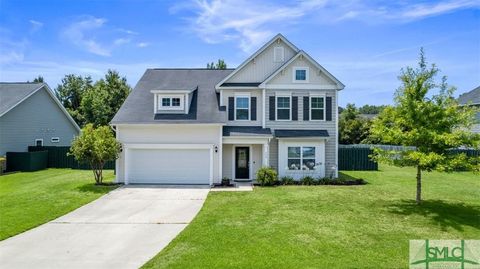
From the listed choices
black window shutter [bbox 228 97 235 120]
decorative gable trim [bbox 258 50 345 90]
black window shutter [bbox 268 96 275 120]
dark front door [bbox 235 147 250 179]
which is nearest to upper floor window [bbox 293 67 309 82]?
decorative gable trim [bbox 258 50 345 90]

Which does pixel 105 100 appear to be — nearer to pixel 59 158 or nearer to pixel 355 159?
pixel 59 158

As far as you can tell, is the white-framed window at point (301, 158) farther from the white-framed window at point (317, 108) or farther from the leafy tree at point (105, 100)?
the leafy tree at point (105, 100)

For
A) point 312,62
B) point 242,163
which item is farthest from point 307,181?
point 312,62

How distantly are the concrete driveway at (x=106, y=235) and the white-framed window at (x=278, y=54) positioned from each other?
9861mm

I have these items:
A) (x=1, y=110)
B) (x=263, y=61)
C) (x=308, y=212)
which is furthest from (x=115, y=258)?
(x=1, y=110)

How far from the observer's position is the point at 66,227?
1146 centimetres

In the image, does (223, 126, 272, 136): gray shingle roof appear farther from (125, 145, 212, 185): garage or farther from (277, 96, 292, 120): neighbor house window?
(125, 145, 212, 185): garage

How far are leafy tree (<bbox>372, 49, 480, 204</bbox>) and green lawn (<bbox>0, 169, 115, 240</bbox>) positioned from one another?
12.8 m

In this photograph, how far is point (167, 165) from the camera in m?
19.9

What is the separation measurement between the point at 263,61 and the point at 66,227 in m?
14.4

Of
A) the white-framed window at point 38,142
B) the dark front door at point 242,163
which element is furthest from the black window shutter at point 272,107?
the white-framed window at point 38,142

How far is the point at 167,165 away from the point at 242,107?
5.54 metres

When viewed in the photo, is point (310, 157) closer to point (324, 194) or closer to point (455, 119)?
point (324, 194)

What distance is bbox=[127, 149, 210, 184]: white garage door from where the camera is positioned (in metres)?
19.8
